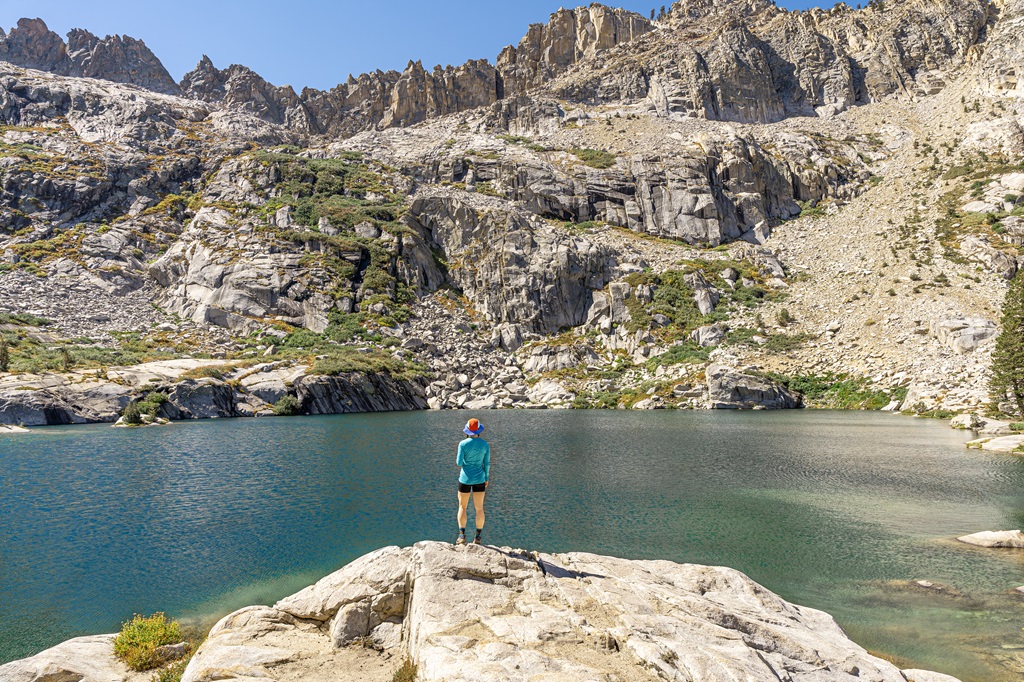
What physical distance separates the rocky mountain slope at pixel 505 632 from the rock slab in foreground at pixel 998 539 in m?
11.1

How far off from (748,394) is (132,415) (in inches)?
2957

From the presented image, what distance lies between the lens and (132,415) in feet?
188

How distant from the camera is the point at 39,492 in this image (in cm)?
2692

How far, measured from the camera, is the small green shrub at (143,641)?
10.3 m

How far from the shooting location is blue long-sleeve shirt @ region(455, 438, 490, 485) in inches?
483

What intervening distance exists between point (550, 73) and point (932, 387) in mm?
153995

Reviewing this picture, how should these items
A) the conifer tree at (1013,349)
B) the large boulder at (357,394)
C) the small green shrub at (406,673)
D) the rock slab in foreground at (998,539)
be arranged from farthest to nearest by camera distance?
the large boulder at (357,394), the conifer tree at (1013,349), the rock slab in foreground at (998,539), the small green shrub at (406,673)

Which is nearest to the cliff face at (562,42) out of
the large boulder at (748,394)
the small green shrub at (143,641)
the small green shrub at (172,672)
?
the large boulder at (748,394)

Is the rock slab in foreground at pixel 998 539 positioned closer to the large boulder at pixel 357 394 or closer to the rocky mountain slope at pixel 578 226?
the rocky mountain slope at pixel 578 226

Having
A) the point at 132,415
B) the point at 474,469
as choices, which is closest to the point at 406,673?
the point at 474,469

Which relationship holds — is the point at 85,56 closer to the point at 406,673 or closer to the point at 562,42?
the point at 562,42

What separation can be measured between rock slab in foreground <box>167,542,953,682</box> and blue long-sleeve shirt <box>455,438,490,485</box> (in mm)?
1633

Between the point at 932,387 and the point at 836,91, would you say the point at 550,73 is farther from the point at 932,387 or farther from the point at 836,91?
the point at 932,387

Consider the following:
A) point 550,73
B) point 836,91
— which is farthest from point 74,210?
point 836,91
